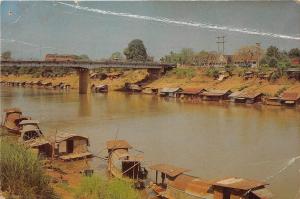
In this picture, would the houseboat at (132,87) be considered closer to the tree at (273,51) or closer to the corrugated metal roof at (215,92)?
the corrugated metal roof at (215,92)

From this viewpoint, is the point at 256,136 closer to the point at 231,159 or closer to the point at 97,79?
the point at 231,159

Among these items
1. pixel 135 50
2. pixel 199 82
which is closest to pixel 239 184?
pixel 199 82

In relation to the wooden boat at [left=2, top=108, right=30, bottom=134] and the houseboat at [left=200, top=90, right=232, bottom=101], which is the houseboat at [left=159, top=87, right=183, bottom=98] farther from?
the wooden boat at [left=2, top=108, right=30, bottom=134]

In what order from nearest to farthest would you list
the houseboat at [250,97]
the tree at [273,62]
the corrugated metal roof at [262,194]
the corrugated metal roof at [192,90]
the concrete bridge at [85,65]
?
the corrugated metal roof at [262,194], the houseboat at [250,97], the corrugated metal roof at [192,90], the concrete bridge at [85,65], the tree at [273,62]

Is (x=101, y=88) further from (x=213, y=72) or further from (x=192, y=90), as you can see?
→ (x=192, y=90)

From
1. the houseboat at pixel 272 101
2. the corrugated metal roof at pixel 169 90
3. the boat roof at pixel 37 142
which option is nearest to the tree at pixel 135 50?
the corrugated metal roof at pixel 169 90

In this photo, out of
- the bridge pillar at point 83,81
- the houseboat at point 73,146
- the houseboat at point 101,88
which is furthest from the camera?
the houseboat at point 101,88

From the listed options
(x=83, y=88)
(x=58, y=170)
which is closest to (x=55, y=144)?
(x=58, y=170)

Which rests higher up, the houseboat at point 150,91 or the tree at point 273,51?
the tree at point 273,51

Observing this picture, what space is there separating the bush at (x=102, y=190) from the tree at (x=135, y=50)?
79.4 metres

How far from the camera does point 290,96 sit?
42.0 metres

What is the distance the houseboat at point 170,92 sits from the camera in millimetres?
55438

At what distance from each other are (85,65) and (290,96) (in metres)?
30.3

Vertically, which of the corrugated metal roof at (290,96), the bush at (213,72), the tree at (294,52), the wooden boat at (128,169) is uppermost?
the tree at (294,52)
